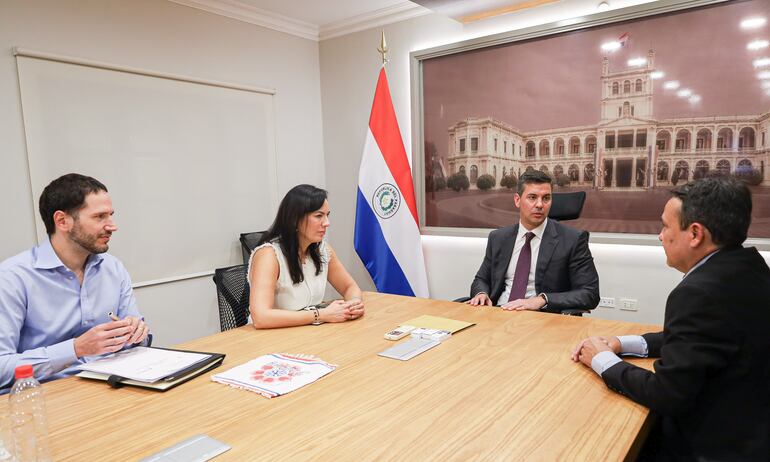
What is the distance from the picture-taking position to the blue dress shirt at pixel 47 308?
1.56 metres

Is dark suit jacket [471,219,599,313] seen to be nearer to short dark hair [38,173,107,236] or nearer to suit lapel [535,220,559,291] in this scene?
suit lapel [535,220,559,291]

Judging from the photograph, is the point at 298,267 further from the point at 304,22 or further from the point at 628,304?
the point at 304,22

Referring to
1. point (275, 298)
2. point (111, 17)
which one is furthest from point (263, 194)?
point (275, 298)

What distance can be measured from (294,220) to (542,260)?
1.33 m

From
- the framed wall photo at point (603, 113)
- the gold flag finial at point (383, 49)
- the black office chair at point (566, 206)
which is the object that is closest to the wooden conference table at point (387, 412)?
the black office chair at point (566, 206)

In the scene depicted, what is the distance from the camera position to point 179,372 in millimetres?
1480

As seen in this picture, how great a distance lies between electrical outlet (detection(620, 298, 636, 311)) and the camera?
3.33m

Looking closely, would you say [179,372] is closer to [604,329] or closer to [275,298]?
[275,298]

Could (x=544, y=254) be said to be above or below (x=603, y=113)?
below

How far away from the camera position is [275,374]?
4.96 ft

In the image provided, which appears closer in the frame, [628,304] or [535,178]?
[535,178]

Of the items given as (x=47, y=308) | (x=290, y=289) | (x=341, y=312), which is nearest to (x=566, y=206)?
(x=341, y=312)

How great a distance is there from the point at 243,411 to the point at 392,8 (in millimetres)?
3699

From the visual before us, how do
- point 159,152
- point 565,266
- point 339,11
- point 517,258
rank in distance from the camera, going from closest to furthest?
point 565,266 → point 517,258 → point 159,152 → point 339,11
